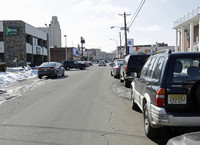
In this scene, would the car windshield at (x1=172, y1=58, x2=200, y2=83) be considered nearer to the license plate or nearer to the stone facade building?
the license plate

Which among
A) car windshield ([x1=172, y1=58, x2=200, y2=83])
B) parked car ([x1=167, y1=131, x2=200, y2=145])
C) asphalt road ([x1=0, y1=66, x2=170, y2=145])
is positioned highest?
car windshield ([x1=172, y1=58, x2=200, y2=83])

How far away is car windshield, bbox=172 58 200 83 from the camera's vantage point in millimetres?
4375

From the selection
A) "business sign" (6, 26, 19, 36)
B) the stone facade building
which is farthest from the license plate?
"business sign" (6, 26, 19, 36)

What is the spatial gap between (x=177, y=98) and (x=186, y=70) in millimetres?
904

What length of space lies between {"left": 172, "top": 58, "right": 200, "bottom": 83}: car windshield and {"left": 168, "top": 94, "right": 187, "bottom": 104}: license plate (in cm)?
29

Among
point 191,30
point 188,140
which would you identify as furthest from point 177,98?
point 191,30

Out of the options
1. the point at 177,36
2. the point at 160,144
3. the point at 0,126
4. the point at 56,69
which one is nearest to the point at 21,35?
the point at 56,69

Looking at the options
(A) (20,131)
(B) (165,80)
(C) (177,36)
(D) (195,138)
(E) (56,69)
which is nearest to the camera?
(D) (195,138)

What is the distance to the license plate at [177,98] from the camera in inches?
167

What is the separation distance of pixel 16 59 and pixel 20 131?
37.9m

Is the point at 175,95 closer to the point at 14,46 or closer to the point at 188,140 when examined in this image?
the point at 188,140

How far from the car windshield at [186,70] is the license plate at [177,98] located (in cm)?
29

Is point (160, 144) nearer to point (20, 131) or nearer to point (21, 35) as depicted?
point (20, 131)

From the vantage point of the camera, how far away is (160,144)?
4.61m
